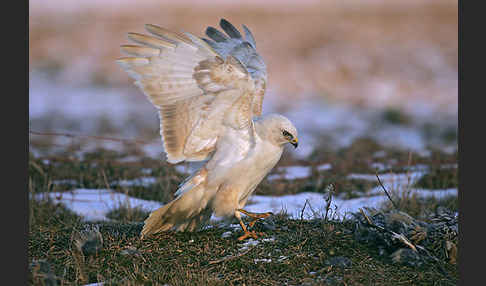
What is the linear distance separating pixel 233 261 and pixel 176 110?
4.41 ft

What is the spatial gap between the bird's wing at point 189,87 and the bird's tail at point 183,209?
23 cm

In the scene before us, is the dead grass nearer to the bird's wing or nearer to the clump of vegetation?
the bird's wing

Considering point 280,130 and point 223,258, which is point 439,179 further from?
point 223,258

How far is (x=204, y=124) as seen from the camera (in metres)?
4.17

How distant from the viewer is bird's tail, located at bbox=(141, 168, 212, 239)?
13.5 ft

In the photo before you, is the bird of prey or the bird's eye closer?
the bird of prey

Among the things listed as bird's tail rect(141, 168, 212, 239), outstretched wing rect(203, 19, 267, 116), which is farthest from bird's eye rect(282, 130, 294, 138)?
bird's tail rect(141, 168, 212, 239)

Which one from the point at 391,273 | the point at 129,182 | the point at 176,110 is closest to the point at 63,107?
the point at 129,182

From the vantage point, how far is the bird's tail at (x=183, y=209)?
412 centimetres

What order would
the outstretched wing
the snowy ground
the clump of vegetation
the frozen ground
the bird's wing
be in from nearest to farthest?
1. the bird's wing
2. the outstretched wing
3. the snowy ground
4. the clump of vegetation
5. the frozen ground

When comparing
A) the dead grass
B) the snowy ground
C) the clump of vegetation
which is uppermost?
the clump of vegetation

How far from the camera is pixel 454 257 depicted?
142 inches

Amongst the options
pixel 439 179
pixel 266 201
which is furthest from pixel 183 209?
pixel 439 179

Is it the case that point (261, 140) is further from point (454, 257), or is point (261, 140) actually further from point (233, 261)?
point (454, 257)
